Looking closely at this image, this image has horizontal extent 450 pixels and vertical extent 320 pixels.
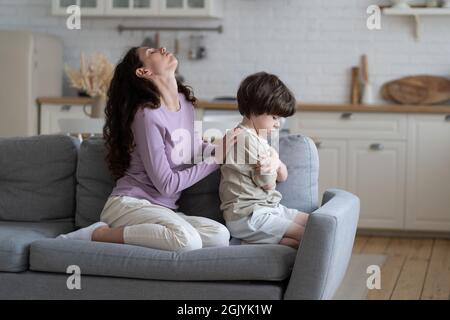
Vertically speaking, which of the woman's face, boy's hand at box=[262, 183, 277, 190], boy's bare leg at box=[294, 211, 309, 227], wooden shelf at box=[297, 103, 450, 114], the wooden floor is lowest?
the wooden floor

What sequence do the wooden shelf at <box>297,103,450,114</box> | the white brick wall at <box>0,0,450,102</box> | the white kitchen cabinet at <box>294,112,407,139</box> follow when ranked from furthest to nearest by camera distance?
1. the white brick wall at <box>0,0,450,102</box>
2. the white kitchen cabinet at <box>294,112,407,139</box>
3. the wooden shelf at <box>297,103,450,114</box>

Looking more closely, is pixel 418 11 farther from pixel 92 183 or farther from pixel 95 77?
pixel 92 183

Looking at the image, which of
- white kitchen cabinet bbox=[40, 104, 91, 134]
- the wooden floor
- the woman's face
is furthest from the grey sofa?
white kitchen cabinet bbox=[40, 104, 91, 134]

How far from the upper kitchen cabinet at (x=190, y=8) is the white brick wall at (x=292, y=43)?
0.83ft

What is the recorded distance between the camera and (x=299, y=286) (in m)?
3.12

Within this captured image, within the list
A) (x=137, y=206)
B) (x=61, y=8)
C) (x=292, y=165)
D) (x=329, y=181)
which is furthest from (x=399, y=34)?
(x=137, y=206)

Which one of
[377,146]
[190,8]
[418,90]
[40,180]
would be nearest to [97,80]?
[40,180]

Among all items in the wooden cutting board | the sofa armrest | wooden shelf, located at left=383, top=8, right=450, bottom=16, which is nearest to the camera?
the sofa armrest

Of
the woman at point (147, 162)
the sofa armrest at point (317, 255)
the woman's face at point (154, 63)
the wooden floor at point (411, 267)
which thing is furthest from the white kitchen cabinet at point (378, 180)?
the sofa armrest at point (317, 255)

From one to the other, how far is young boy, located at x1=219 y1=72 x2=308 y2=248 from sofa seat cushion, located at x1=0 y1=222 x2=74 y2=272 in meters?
0.77

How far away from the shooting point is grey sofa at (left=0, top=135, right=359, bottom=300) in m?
3.14

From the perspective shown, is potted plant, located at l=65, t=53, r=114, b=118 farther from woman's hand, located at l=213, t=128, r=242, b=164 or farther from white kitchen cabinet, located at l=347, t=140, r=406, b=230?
white kitchen cabinet, located at l=347, t=140, r=406, b=230

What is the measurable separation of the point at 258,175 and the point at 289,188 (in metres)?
0.27

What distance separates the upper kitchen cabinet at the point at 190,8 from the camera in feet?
21.8
